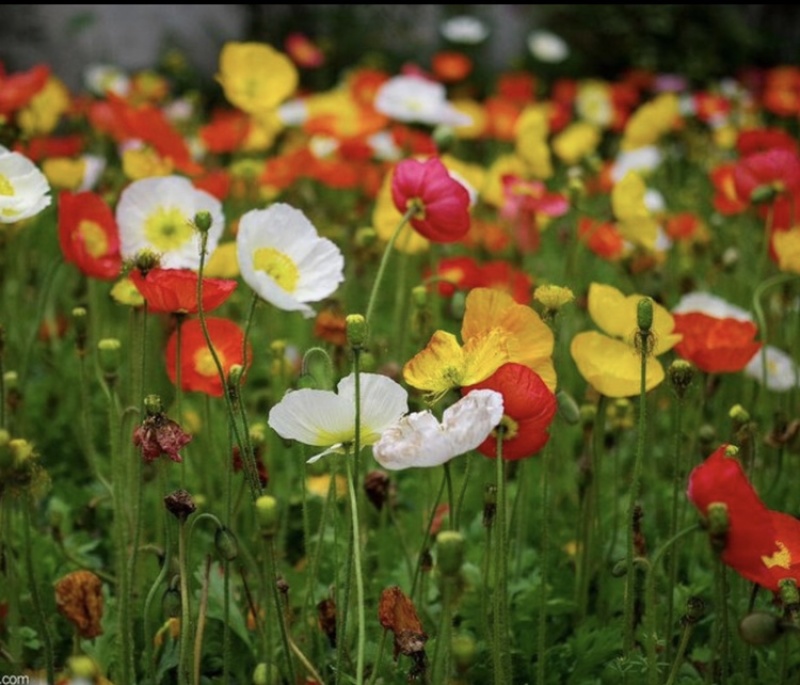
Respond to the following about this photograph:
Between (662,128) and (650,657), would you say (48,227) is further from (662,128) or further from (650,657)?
(650,657)

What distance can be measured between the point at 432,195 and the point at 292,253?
0.55ft

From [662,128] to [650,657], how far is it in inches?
80.4

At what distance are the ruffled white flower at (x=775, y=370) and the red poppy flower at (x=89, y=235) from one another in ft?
2.81

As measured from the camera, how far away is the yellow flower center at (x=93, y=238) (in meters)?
1.42

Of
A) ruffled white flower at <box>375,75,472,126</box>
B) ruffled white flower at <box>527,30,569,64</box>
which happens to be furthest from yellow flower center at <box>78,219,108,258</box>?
ruffled white flower at <box>527,30,569,64</box>

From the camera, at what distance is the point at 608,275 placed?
2.82 metres

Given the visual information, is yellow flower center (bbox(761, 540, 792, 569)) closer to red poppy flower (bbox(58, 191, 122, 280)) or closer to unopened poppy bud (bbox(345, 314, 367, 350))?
unopened poppy bud (bbox(345, 314, 367, 350))

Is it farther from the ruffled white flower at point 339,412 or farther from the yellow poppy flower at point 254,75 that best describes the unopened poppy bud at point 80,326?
the yellow poppy flower at point 254,75

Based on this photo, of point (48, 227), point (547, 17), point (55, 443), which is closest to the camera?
point (55, 443)

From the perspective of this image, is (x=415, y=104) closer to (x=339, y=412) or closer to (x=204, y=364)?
(x=204, y=364)

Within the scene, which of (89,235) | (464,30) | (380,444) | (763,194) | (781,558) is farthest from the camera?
(464,30)

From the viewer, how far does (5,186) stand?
1.21 metres

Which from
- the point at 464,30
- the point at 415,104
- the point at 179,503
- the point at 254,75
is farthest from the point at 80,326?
the point at 464,30

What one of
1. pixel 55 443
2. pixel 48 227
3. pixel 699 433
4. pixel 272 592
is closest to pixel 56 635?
pixel 272 592
